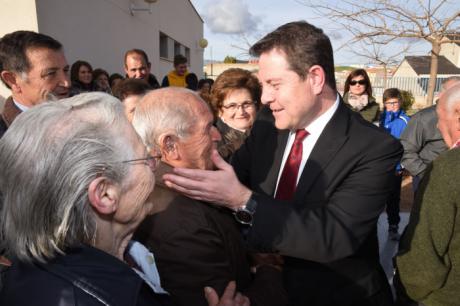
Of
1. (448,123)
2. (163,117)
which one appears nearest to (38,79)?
(163,117)

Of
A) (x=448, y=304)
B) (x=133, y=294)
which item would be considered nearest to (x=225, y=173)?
(x=133, y=294)

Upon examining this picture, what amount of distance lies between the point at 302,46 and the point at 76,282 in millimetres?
1406

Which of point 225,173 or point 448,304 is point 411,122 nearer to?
point 448,304

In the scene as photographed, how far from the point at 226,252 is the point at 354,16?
20.5ft

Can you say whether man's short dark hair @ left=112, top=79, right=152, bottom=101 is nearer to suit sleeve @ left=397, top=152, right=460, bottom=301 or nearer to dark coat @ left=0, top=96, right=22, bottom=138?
dark coat @ left=0, top=96, right=22, bottom=138

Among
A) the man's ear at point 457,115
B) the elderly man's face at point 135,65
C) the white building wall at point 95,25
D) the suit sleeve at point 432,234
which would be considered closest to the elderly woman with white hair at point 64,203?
the suit sleeve at point 432,234

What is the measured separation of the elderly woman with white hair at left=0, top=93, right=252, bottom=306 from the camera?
0.96 metres

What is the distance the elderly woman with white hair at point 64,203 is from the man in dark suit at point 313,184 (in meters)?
0.43

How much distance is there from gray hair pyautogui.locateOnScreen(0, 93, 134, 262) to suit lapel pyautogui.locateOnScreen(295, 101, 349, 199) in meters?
0.97

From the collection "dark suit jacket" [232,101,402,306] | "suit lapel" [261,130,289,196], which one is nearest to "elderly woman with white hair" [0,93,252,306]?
"dark suit jacket" [232,101,402,306]

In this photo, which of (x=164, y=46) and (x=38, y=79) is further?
(x=164, y=46)

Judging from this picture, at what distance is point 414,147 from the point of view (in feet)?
13.6

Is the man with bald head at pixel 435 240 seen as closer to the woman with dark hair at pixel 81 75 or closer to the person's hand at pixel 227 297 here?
the person's hand at pixel 227 297

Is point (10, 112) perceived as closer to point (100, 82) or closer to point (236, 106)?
point (236, 106)
